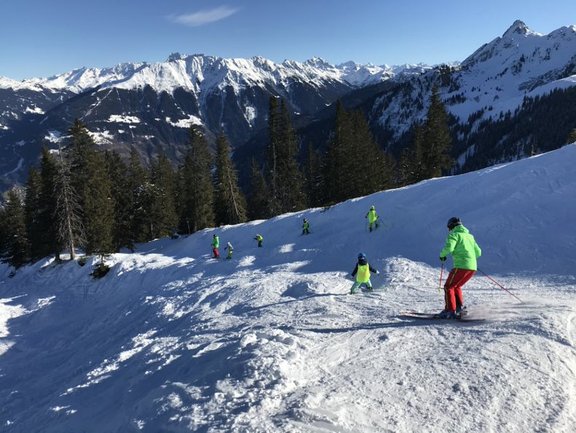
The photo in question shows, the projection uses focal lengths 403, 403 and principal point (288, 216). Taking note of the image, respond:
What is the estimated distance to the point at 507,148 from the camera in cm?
18938

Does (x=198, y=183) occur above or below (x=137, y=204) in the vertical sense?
above

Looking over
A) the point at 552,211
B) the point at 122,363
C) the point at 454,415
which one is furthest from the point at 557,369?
the point at 552,211

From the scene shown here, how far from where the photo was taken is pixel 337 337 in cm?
958

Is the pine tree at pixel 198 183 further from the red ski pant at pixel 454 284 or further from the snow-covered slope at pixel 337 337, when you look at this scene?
the red ski pant at pixel 454 284

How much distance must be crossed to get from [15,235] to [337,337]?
53918 millimetres

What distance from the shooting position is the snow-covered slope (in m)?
6.50

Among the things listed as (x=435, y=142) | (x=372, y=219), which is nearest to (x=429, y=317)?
(x=372, y=219)

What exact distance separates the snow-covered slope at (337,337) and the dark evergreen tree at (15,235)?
27200mm

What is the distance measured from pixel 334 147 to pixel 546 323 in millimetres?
42127

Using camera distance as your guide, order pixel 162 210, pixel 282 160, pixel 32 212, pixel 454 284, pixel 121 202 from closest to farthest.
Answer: pixel 454 284, pixel 32 212, pixel 121 202, pixel 282 160, pixel 162 210

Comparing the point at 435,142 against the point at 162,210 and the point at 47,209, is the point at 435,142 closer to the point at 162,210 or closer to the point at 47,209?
the point at 162,210

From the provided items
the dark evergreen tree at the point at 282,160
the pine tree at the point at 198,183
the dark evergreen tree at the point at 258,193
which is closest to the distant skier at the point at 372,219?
the dark evergreen tree at the point at 282,160

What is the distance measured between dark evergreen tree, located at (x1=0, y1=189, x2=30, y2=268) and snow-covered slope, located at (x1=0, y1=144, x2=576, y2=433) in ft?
89.2

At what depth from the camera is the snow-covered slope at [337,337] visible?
6.50m
